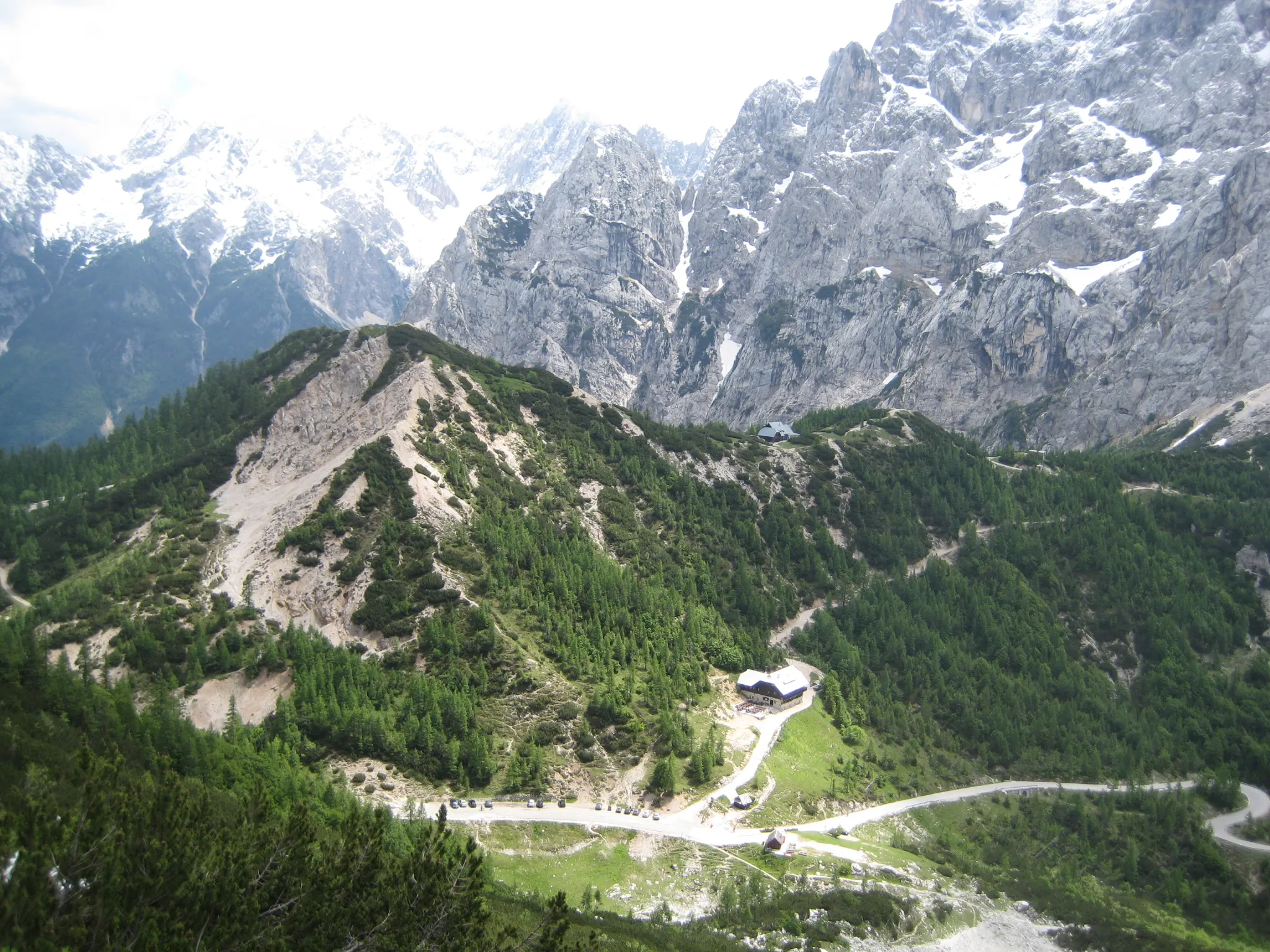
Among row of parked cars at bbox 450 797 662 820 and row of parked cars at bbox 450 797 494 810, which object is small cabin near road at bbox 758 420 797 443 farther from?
row of parked cars at bbox 450 797 494 810

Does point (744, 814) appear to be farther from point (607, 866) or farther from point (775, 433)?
point (775, 433)

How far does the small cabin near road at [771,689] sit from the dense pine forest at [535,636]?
4697 mm

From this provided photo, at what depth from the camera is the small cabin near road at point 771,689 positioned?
8775 cm

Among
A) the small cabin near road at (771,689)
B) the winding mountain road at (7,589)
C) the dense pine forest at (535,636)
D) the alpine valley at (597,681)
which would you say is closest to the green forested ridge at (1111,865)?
the alpine valley at (597,681)

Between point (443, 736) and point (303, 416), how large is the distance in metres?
65.4

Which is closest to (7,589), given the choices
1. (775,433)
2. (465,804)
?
(465,804)

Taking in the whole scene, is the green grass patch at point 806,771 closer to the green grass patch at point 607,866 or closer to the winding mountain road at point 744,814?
the winding mountain road at point 744,814

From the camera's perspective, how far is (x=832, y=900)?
56.8m

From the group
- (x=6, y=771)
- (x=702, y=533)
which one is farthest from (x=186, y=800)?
(x=702, y=533)

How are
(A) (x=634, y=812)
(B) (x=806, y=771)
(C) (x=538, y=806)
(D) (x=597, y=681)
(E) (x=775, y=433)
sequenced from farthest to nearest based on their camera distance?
(E) (x=775, y=433), (D) (x=597, y=681), (B) (x=806, y=771), (A) (x=634, y=812), (C) (x=538, y=806)

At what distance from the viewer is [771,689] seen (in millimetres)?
87938

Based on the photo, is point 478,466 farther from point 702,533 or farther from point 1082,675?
point 1082,675

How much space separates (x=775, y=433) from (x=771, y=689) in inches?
3251

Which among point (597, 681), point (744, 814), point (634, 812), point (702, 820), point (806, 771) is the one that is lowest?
point (806, 771)
